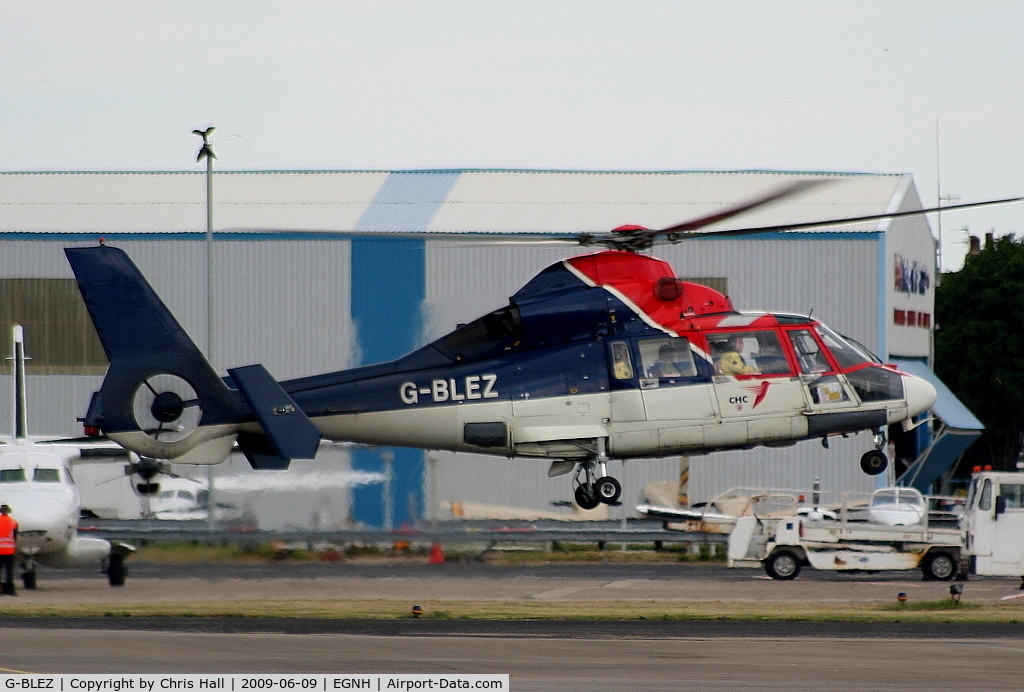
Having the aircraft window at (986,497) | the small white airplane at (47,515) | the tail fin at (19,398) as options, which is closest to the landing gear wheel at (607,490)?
the small white airplane at (47,515)

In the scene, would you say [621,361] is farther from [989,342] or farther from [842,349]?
[989,342]

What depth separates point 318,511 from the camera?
78.9 feet

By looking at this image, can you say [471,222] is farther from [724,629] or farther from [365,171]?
[724,629]

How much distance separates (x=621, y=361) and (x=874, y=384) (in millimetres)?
3822

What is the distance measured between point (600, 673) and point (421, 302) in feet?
80.9

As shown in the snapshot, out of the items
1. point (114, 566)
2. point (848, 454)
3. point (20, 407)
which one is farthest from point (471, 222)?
point (114, 566)

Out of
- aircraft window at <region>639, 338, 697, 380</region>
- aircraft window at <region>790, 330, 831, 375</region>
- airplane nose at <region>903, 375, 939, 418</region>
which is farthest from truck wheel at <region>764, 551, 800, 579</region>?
aircraft window at <region>639, 338, 697, 380</region>

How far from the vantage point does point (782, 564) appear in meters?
29.1

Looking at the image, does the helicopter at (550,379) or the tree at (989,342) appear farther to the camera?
the tree at (989,342)

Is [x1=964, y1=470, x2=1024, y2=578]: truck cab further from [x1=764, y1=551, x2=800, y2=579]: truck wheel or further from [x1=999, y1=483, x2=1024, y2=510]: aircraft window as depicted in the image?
[x1=764, y1=551, x2=800, y2=579]: truck wheel

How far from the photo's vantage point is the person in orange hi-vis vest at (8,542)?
24938mm

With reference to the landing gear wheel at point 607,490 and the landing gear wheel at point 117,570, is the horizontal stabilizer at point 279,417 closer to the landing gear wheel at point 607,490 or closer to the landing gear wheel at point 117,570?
the landing gear wheel at point 607,490

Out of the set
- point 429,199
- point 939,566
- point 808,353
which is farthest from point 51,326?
point 808,353
